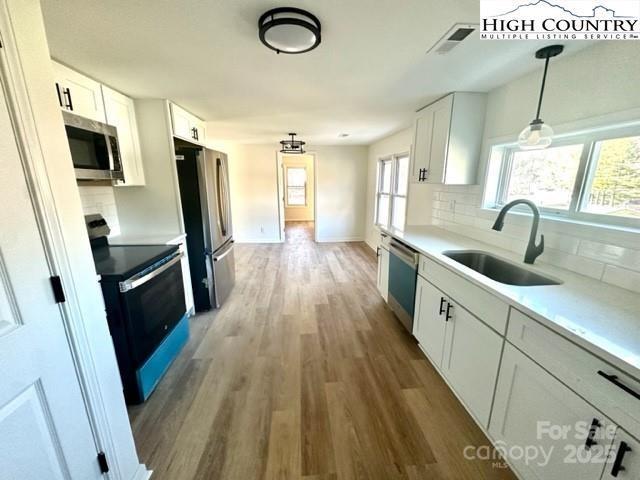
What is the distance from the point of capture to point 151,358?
1818 millimetres

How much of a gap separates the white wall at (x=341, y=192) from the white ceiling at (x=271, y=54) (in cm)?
319

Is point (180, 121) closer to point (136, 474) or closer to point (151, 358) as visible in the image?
point (151, 358)

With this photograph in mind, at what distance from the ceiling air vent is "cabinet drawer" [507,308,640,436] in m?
1.46

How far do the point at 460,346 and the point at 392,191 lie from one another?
3461 mm

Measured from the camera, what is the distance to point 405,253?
2.35 metres

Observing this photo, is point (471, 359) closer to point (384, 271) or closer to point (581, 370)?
point (581, 370)

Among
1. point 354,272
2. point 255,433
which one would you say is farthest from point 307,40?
point 354,272

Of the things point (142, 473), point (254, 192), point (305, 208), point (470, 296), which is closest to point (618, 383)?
point (470, 296)

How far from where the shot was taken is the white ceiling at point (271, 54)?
118 centimetres

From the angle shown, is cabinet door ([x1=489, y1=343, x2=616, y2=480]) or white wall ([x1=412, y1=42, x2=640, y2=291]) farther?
white wall ([x1=412, y1=42, x2=640, y2=291])

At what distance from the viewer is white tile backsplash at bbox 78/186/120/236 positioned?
223 cm

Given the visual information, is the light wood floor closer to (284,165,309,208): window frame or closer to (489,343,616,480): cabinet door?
(489,343,616,480): cabinet door

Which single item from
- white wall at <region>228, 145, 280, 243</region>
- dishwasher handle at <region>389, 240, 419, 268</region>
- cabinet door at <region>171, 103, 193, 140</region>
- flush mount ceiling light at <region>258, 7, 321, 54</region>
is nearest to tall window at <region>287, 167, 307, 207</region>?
white wall at <region>228, 145, 280, 243</region>

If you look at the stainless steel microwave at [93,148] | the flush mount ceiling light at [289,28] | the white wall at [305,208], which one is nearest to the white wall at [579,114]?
the flush mount ceiling light at [289,28]
